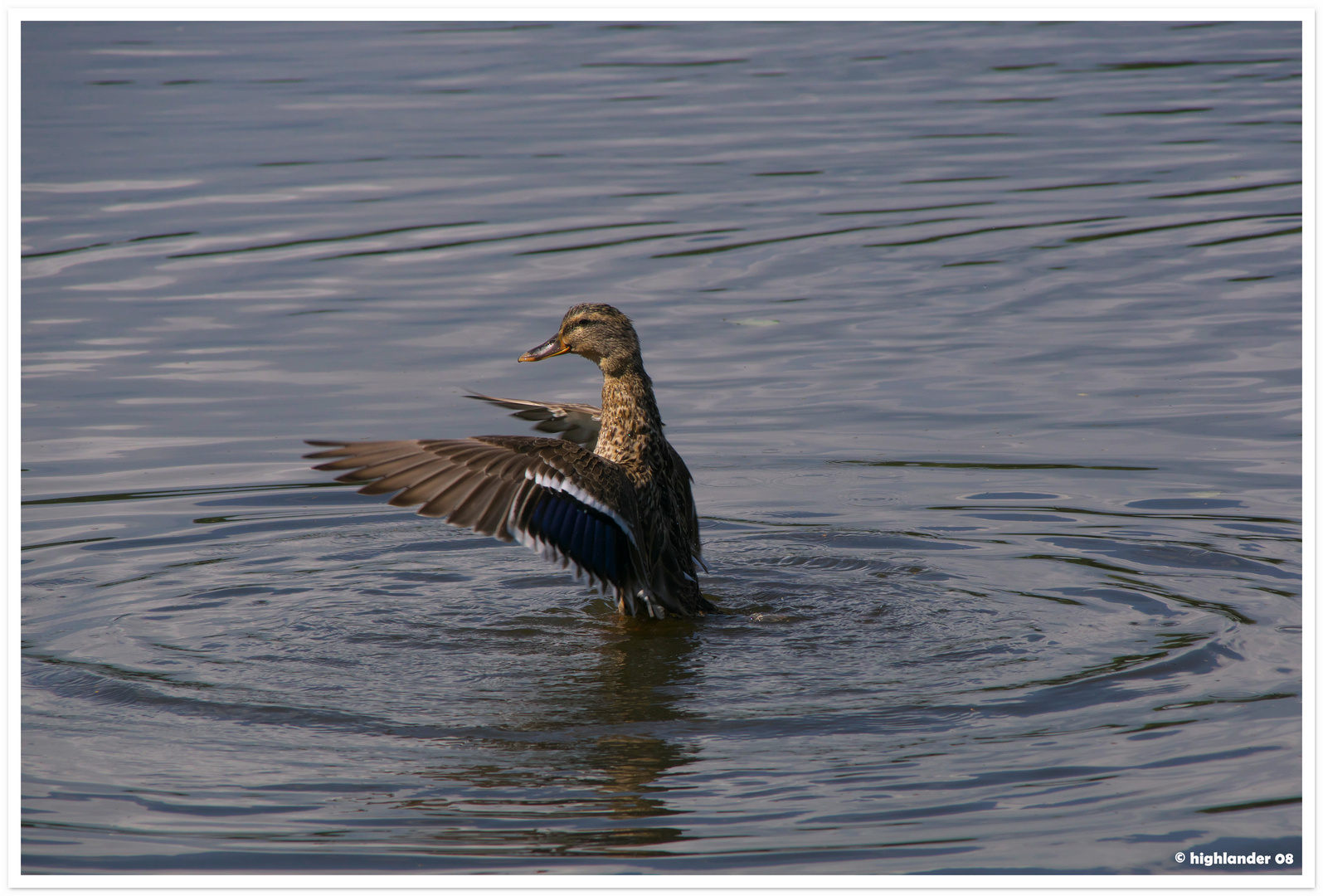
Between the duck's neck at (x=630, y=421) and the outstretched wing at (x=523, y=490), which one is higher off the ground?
the duck's neck at (x=630, y=421)

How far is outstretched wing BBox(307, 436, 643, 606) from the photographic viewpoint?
5688 millimetres

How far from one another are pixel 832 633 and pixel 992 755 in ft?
4.30

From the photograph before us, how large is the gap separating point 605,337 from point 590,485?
0.94 m

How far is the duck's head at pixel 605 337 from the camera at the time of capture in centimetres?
668

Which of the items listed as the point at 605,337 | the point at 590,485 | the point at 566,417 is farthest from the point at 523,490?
the point at 566,417

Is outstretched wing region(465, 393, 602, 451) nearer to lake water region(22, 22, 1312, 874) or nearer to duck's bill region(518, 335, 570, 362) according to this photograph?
duck's bill region(518, 335, 570, 362)

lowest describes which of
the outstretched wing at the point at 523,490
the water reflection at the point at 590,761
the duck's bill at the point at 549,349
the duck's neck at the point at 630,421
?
the water reflection at the point at 590,761

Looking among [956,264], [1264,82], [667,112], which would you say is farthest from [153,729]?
[1264,82]

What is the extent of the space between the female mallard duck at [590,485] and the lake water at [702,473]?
29cm

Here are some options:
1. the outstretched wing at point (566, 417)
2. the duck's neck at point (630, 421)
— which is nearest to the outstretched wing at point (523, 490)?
the duck's neck at point (630, 421)

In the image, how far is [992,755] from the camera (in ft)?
15.8

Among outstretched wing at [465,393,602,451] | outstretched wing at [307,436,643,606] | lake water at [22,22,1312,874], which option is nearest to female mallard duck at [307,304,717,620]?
outstretched wing at [307,436,643,606]

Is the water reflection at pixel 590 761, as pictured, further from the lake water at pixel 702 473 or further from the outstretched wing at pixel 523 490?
the outstretched wing at pixel 523 490

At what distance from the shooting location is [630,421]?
6637 mm
